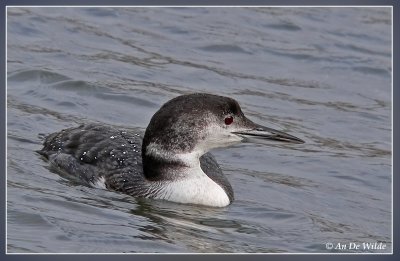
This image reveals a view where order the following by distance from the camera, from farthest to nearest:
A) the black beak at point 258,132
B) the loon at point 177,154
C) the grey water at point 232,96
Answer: the black beak at point 258,132 < the loon at point 177,154 < the grey water at point 232,96

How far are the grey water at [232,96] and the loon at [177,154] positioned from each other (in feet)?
0.39

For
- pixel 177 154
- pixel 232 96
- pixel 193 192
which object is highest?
pixel 232 96

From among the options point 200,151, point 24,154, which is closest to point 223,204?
point 200,151

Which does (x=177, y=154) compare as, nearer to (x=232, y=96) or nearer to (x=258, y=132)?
(x=258, y=132)

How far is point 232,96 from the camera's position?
38.3 ft

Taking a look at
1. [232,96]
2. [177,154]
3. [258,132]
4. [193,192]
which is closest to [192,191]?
[193,192]

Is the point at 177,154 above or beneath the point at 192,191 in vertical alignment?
above

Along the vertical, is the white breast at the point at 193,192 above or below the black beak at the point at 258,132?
below

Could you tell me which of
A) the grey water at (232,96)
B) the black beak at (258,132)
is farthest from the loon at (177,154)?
the grey water at (232,96)

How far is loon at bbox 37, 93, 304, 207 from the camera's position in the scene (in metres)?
9.02

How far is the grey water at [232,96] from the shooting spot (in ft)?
28.3

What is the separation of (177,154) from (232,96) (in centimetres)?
262

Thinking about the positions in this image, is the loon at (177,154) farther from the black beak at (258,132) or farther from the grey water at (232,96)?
the grey water at (232,96)

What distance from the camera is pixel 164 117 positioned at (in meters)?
8.96
